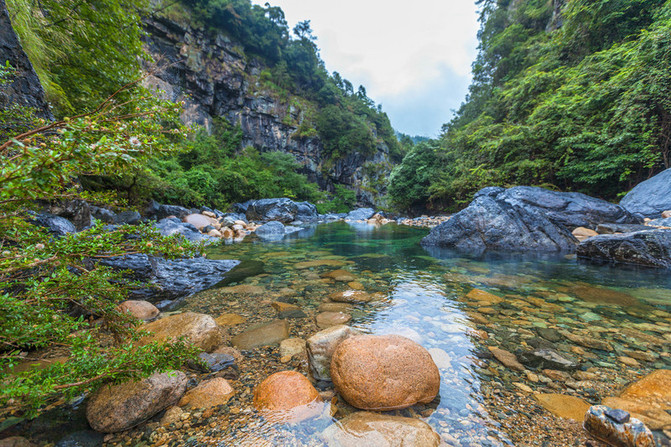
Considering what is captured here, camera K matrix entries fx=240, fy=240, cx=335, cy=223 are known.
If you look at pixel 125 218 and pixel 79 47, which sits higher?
pixel 79 47

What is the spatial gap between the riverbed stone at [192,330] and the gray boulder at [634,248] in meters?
8.47

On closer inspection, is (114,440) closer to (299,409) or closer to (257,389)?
(257,389)

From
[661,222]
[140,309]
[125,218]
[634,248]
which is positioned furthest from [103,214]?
[661,222]

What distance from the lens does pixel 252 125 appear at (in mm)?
32469

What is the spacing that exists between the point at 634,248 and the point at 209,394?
8593mm

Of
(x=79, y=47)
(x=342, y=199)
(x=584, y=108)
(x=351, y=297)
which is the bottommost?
(x=351, y=297)

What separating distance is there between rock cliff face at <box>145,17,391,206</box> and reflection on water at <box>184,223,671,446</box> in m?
23.7

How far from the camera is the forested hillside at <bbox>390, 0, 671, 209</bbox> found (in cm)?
816

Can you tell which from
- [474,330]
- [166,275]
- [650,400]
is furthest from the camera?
[166,275]

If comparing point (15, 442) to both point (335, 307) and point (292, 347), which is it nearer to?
point (292, 347)

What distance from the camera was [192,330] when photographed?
2.35 m

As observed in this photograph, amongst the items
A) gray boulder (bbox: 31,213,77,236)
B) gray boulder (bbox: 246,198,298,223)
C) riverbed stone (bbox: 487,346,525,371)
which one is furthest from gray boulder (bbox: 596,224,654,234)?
gray boulder (bbox: 246,198,298,223)

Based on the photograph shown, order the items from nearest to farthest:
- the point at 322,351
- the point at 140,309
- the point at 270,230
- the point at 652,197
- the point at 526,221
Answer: the point at 322,351, the point at 140,309, the point at 652,197, the point at 526,221, the point at 270,230

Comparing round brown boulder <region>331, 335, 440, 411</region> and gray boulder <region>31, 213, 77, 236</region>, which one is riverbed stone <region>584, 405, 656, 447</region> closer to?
round brown boulder <region>331, 335, 440, 411</region>
